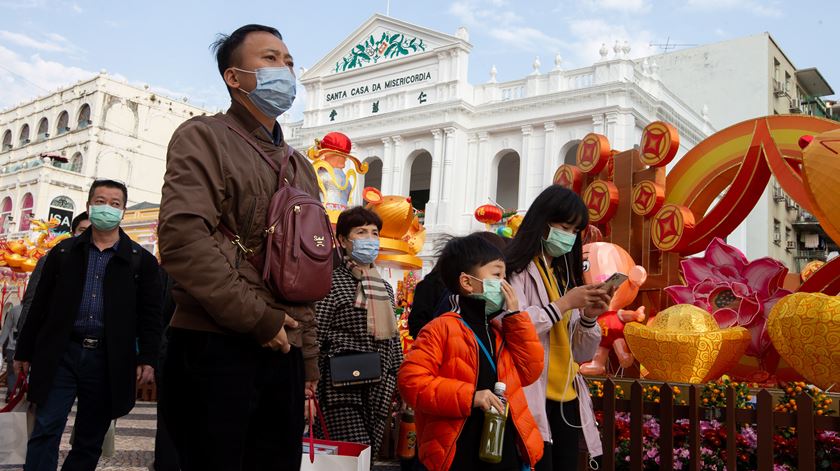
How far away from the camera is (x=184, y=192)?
1796 mm

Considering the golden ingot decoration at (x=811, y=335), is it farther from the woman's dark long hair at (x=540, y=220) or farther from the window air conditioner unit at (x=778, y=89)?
the window air conditioner unit at (x=778, y=89)

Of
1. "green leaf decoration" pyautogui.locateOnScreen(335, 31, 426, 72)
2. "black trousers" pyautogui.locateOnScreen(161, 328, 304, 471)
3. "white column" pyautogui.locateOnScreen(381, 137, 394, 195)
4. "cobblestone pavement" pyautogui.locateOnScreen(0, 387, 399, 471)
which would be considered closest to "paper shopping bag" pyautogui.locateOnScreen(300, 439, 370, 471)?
"black trousers" pyautogui.locateOnScreen(161, 328, 304, 471)

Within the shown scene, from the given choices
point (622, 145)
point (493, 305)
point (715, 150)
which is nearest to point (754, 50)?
point (622, 145)

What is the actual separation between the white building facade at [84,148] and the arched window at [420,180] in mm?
18770

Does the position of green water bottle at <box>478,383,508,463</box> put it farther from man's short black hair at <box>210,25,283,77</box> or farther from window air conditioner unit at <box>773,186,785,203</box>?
window air conditioner unit at <box>773,186,785,203</box>

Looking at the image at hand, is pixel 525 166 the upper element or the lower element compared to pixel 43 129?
lower

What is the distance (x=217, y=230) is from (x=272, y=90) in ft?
1.60

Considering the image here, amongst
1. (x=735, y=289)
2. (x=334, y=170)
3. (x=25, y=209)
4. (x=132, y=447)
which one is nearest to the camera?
(x=132, y=447)

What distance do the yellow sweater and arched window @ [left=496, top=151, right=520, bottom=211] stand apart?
2422 centimetres

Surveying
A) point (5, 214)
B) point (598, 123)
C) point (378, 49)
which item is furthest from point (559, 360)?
point (5, 214)

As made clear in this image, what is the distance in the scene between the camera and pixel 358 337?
11.8 ft

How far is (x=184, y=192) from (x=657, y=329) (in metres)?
4.23

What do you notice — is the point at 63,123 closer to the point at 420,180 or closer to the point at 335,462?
the point at 420,180

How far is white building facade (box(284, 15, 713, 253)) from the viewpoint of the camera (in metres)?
21.2
